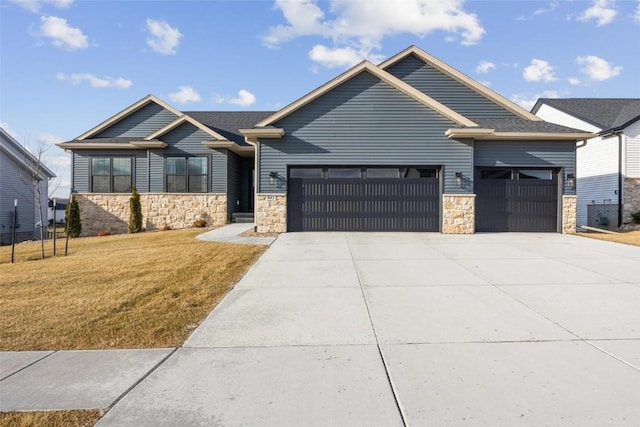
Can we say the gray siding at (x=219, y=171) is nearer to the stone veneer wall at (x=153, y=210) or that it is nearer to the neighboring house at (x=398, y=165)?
the stone veneer wall at (x=153, y=210)

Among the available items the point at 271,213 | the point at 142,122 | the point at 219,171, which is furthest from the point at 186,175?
the point at 271,213

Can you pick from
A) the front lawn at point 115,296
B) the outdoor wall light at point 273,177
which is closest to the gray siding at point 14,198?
the front lawn at point 115,296

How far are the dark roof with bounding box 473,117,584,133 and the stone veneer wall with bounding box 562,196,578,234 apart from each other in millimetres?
2533

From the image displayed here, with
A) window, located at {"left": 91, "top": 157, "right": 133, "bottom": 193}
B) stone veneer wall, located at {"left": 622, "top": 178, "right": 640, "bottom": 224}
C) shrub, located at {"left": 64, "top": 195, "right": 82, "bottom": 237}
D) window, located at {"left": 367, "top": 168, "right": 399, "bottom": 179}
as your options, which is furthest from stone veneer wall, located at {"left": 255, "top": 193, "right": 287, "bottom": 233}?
stone veneer wall, located at {"left": 622, "top": 178, "right": 640, "bottom": 224}

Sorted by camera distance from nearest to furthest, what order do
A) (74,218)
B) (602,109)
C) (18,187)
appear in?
(74,218), (602,109), (18,187)

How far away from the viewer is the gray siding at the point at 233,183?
A: 1800 cm

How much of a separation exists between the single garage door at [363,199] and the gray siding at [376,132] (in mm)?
538

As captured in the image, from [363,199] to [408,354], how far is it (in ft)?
33.5

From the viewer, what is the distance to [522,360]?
3.51m

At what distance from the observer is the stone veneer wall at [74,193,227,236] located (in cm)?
1777

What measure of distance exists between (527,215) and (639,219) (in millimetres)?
7635

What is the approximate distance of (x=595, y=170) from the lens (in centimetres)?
1986

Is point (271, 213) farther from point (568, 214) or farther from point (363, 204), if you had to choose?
point (568, 214)

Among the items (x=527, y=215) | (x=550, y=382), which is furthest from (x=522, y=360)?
(x=527, y=215)
